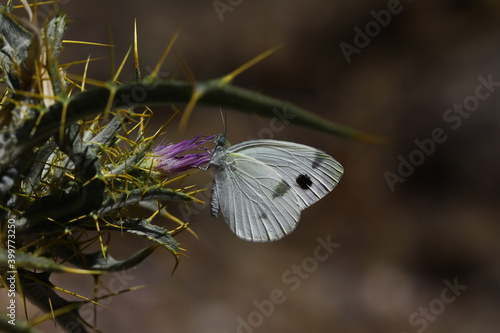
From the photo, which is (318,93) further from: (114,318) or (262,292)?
(114,318)

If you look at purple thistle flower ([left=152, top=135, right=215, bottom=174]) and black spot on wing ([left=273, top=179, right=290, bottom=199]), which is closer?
purple thistle flower ([left=152, top=135, right=215, bottom=174])

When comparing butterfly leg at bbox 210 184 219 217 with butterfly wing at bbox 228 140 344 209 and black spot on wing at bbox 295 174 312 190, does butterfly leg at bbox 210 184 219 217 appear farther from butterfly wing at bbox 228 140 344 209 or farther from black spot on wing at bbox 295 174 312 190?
black spot on wing at bbox 295 174 312 190

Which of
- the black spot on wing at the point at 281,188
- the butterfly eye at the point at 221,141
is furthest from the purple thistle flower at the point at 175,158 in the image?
the black spot on wing at the point at 281,188

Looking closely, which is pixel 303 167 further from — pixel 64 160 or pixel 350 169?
pixel 350 169

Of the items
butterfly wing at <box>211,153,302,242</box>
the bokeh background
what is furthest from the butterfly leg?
the bokeh background

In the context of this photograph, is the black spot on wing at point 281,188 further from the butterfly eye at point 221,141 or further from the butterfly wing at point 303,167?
the butterfly eye at point 221,141

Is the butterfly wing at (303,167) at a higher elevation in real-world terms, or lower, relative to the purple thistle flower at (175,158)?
lower

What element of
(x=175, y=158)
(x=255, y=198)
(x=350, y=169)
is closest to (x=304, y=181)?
(x=255, y=198)
